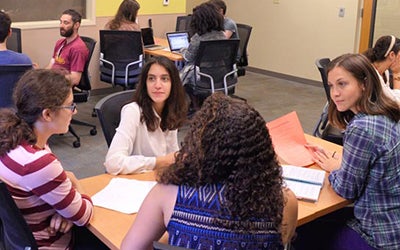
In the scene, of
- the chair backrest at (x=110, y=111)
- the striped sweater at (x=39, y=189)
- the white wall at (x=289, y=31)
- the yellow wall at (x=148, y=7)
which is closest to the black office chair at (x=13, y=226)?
the striped sweater at (x=39, y=189)

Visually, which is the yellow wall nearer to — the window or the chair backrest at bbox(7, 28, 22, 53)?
the window

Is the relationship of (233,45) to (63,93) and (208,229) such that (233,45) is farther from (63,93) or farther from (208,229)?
(208,229)

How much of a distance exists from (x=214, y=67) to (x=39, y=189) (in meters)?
3.59

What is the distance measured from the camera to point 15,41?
4.52 metres

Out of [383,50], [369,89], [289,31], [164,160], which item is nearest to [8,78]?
[164,160]

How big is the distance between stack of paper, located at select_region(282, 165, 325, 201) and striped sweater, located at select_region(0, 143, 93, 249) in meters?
0.85

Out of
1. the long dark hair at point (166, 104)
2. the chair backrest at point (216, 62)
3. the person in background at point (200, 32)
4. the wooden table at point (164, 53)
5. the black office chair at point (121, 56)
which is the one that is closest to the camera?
the long dark hair at point (166, 104)

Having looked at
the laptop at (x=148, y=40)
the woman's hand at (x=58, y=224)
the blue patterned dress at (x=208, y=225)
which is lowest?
the woman's hand at (x=58, y=224)

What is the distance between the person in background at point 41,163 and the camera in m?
1.71

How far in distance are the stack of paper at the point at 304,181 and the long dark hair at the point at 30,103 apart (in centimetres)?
97

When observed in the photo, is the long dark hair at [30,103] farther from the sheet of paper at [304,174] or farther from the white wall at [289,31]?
the white wall at [289,31]

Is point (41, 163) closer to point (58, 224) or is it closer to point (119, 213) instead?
point (58, 224)

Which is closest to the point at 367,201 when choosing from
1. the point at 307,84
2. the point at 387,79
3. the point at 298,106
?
the point at 387,79

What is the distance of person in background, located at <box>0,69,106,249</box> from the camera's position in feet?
5.60
